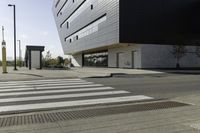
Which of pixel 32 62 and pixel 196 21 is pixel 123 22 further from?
pixel 32 62

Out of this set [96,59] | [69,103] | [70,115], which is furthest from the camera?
[96,59]

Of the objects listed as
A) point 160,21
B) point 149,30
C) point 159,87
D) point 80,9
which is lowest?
point 159,87

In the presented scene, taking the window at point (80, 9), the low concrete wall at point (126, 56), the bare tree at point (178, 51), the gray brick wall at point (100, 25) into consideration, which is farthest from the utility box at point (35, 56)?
the bare tree at point (178, 51)

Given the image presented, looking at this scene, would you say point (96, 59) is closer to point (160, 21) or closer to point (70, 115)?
point (160, 21)

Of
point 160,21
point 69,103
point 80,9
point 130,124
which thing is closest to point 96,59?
point 80,9

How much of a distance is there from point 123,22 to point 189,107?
30.4 meters

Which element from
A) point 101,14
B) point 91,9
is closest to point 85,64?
point 91,9

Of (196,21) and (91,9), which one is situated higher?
(91,9)

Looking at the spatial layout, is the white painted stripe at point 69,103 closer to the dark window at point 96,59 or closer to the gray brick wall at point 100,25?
the gray brick wall at point 100,25

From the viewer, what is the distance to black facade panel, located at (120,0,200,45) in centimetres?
3772

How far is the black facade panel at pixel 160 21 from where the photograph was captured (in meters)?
37.7

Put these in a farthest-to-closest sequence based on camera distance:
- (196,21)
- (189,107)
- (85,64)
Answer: (85,64), (196,21), (189,107)

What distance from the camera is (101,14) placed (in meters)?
45.2

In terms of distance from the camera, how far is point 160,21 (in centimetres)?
3881
